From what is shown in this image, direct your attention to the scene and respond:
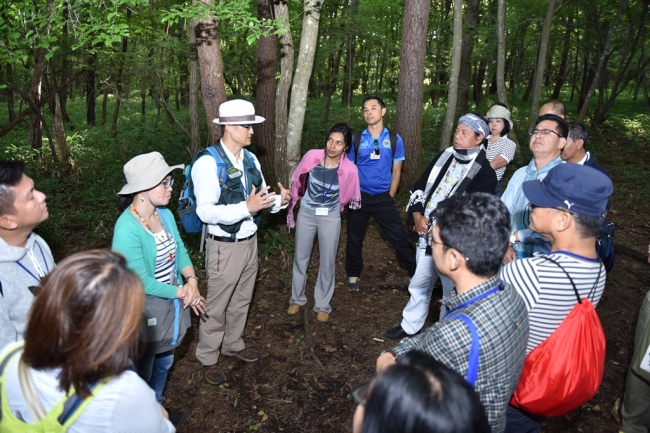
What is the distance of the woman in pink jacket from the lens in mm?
4574

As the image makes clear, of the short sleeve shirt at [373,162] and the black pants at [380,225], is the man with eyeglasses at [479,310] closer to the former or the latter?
the short sleeve shirt at [373,162]

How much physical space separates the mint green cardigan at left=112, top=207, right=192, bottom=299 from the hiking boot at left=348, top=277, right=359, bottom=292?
301 centimetres

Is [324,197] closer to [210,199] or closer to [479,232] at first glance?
[210,199]

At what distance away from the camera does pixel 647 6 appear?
13516 mm

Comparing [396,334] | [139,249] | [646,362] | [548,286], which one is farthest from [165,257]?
[646,362]

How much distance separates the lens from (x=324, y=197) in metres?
4.58

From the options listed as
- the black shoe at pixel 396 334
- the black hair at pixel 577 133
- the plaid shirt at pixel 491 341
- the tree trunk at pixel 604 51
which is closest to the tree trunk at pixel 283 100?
the black shoe at pixel 396 334

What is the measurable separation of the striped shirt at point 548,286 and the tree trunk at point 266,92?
5.68m

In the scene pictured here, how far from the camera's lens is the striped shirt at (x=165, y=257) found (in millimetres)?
2967

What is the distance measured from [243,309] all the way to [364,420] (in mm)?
2985

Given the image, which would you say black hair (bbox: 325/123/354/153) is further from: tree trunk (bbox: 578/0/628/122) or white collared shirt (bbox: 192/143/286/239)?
tree trunk (bbox: 578/0/628/122)

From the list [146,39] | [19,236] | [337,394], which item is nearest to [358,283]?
[337,394]

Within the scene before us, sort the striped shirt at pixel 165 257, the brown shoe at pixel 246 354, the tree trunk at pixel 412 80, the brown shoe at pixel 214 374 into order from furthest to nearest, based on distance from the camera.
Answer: the tree trunk at pixel 412 80 < the brown shoe at pixel 246 354 < the brown shoe at pixel 214 374 < the striped shirt at pixel 165 257

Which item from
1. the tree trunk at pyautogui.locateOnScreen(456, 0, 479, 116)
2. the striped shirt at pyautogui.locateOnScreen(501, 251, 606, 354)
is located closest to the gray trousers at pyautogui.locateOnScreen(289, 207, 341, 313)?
the striped shirt at pyautogui.locateOnScreen(501, 251, 606, 354)
